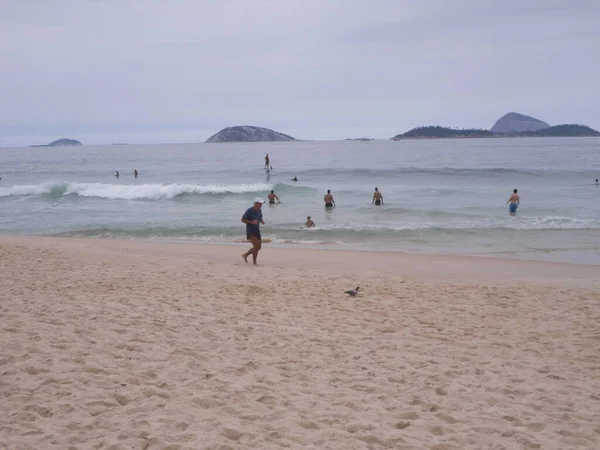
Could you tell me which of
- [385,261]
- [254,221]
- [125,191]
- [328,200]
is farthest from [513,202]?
[125,191]

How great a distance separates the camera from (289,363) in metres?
5.58

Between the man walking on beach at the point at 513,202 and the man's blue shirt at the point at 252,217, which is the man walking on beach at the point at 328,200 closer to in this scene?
the man walking on beach at the point at 513,202

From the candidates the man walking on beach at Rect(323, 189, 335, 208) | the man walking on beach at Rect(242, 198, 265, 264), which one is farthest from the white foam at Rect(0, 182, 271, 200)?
the man walking on beach at Rect(242, 198, 265, 264)

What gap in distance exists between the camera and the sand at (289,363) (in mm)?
4133

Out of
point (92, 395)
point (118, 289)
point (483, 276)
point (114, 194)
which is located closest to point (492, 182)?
point (114, 194)

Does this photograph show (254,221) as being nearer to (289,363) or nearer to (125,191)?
(289,363)

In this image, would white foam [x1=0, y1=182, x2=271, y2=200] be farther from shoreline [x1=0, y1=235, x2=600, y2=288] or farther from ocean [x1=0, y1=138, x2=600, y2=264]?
shoreline [x1=0, y1=235, x2=600, y2=288]

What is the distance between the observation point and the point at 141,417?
13.8 ft

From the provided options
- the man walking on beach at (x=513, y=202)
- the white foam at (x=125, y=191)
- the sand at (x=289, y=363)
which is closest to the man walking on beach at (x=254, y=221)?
the sand at (x=289, y=363)

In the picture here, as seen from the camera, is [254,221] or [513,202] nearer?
[254,221]

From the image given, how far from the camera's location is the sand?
13.6ft

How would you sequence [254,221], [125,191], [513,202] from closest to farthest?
[254,221] → [513,202] → [125,191]

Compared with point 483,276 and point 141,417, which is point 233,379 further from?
point 483,276

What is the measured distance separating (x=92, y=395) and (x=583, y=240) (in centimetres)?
1662
